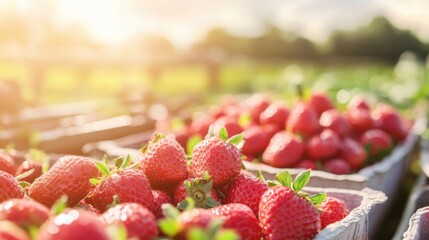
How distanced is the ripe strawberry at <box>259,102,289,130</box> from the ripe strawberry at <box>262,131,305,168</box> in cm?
28

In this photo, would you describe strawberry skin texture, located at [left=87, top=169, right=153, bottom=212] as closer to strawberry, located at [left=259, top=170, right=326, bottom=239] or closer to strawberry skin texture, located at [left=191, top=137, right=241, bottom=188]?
strawberry skin texture, located at [left=191, top=137, right=241, bottom=188]

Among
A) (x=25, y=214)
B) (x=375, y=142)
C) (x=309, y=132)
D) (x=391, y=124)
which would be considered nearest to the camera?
Answer: (x=25, y=214)

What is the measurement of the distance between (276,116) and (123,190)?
1.89 metres

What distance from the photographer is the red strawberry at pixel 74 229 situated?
1102 mm

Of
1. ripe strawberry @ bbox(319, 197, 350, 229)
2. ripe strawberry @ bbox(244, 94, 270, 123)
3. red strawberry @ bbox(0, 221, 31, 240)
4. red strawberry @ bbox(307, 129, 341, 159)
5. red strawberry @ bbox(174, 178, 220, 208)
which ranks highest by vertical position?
red strawberry @ bbox(0, 221, 31, 240)

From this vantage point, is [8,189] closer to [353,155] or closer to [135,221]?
[135,221]

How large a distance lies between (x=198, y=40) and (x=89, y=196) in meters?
33.6

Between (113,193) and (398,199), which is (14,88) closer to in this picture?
(113,193)

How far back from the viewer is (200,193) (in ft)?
5.73

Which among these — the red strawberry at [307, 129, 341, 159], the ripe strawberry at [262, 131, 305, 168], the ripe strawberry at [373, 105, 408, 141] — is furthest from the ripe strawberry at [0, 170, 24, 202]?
the ripe strawberry at [373, 105, 408, 141]

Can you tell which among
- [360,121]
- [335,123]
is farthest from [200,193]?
[360,121]

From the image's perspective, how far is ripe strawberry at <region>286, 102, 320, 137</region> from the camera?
10.9 feet

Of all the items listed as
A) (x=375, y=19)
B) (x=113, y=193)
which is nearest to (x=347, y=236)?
(x=113, y=193)

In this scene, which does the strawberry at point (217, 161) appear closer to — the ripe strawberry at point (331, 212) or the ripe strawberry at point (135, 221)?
the ripe strawberry at point (331, 212)
